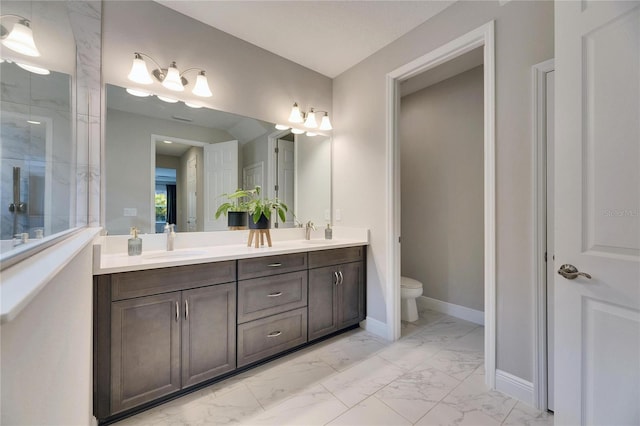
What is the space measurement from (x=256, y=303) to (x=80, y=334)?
39.2 inches

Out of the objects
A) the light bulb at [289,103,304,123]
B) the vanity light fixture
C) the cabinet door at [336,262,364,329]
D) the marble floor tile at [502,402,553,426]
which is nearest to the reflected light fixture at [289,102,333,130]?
the light bulb at [289,103,304,123]

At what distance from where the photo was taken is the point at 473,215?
2.73 m

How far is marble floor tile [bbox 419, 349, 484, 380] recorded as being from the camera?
1.84 meters

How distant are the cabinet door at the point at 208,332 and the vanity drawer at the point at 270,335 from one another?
0.08m

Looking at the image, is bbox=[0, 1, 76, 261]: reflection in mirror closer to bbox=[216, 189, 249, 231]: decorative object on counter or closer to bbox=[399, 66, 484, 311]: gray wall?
bbox=[216, 189, 249, 231]: decorative object on counter

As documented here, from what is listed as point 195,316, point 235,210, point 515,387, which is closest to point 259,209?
point 235,210

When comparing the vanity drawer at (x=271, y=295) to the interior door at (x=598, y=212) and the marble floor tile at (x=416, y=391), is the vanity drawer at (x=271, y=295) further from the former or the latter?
the interior door at (x=598, y=212)

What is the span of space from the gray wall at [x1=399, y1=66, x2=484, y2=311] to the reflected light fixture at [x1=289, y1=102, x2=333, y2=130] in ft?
3.89

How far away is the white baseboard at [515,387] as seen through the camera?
152 cm

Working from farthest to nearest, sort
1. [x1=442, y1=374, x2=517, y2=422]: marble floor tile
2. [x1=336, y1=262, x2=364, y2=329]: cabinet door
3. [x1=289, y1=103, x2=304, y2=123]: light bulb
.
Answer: [x1=289, y1=103, x2=304, y2=123]: light bulb, [x1=336, y1=262, x2=364, y2=329]: cabinet door, [x1=442, y1=374, x2=517, y2=422]: marble floor tile

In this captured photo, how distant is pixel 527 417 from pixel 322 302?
1.42 metres

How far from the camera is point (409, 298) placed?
2.71 metres

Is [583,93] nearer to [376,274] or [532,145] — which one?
[532,145]

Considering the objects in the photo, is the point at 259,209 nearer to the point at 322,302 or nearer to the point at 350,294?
the point at 322,302
